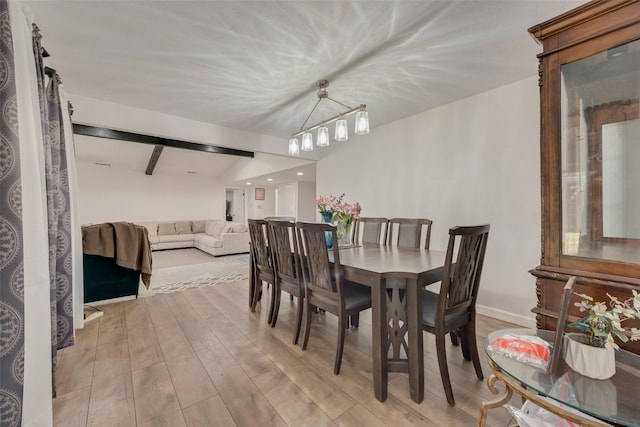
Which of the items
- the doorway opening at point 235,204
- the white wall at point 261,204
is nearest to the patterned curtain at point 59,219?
the white wall at point 261,204

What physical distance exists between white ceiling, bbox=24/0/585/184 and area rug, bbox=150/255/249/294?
8.19 ft

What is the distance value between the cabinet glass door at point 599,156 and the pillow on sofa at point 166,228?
8.41m

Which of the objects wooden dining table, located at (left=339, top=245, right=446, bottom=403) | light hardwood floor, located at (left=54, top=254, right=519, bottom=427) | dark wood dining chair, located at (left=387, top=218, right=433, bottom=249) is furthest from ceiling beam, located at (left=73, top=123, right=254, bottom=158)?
wooden dining table, located at (left=339, top=245, right=446, bottom=403)

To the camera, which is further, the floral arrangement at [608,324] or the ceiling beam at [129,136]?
the ceiling beam at [129,136]

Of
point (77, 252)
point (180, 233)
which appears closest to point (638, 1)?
point (77, 252)

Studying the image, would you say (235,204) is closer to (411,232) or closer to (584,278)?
(411,232)

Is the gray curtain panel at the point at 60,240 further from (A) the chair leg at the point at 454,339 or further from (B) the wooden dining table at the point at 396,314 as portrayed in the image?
(A) the chair leg at the point at 454,339

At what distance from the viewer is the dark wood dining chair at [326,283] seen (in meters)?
1.77

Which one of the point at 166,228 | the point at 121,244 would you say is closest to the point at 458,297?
the point at 121,244

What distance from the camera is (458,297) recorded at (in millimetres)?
1630

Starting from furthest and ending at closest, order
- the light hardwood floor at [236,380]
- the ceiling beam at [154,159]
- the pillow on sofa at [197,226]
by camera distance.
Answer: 1. the pillow on sofa at [197,226]
2. the ceiling beam at [154,159]
3. the light hardwood floor at [236,380]

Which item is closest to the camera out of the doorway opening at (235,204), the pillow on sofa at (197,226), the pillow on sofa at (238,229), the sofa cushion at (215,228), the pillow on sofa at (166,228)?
the pillow on sofa at (238,229)

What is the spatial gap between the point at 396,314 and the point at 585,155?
4.11 ft

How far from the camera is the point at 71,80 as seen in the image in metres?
2.41
